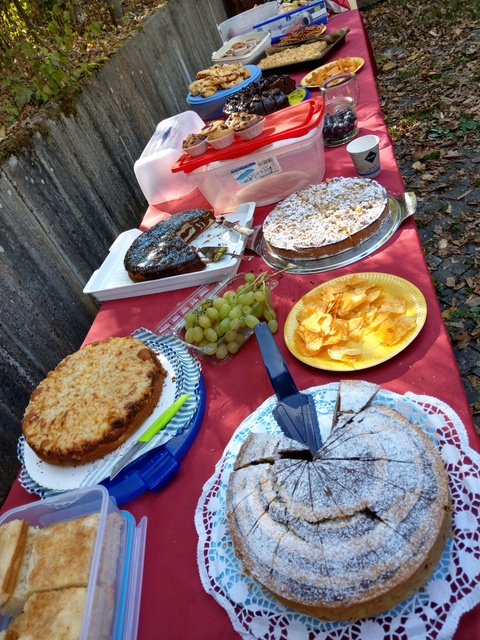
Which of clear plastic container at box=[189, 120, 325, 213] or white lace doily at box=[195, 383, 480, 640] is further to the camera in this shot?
clear plastic container at box=[189, 120, 325, 213]

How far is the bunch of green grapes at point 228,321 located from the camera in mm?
1633

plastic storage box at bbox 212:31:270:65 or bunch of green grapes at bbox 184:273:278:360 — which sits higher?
plastic storage box at bbox 212:31:270:65

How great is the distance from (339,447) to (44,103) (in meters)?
3.39

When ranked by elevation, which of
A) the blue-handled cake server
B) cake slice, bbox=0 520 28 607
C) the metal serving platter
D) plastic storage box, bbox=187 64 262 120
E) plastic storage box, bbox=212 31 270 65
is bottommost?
the metal serving platter

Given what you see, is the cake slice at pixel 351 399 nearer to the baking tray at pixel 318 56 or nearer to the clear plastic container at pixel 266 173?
the clear plastic container at pixel 266 173

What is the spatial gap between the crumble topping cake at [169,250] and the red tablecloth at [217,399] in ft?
0.38

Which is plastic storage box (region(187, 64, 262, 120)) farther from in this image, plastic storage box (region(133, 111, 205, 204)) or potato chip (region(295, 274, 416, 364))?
potato chip (region(295, 274, 416, 364))

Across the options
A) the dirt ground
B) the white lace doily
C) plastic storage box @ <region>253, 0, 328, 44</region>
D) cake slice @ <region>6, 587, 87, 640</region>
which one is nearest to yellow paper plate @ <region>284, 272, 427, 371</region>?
the white lace doily

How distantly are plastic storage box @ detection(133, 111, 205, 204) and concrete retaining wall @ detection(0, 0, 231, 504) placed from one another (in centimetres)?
67

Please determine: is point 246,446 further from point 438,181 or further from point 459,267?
point 438,181

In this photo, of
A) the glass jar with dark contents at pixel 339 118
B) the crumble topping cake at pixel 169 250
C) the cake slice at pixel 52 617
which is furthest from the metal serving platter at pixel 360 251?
the cake slice at pixel 52 617

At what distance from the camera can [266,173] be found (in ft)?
7.45

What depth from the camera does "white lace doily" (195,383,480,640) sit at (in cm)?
89

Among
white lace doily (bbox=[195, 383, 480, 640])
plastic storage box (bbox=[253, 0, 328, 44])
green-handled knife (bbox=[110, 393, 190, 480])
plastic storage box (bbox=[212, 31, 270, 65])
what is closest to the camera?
white lace doily (bbox=[195, 383, 480, 640])
